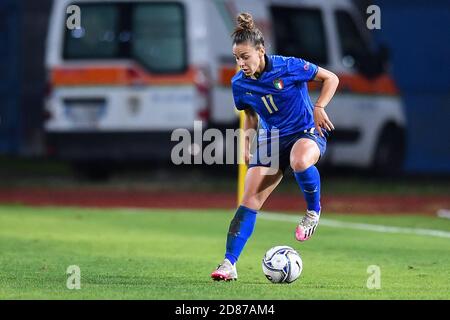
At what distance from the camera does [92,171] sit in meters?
23.3

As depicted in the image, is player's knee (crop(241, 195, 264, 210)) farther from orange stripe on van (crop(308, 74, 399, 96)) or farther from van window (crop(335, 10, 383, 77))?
van window (crop(335, 10, 383, 77))

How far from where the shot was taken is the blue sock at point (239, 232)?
33.0 ft

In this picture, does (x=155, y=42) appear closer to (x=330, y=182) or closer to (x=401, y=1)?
(x=330, y=182)

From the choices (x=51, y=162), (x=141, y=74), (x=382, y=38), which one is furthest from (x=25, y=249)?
(x=51, y=162)

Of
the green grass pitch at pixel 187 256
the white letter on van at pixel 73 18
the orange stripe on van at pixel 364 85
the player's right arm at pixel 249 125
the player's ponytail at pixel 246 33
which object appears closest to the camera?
the green grass pitch at pixel 187 256

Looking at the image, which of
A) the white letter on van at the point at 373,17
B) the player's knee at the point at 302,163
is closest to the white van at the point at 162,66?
the white letter on van at the point at 373,17

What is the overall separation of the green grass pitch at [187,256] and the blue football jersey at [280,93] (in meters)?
1.21

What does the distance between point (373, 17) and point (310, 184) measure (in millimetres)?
16157

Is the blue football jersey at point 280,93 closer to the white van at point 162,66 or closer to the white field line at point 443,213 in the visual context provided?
the white field line at point 443,213

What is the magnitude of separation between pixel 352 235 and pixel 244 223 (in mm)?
4888

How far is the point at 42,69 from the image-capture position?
30.7m

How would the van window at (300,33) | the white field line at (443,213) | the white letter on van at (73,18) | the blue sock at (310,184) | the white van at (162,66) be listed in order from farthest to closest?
the van window at (300,33) → the white van at (162,66) → the white letter on van at (73,18) → the white field line at (443,213) → the blue sock at (310,184)

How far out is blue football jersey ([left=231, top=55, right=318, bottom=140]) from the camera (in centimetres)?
1019

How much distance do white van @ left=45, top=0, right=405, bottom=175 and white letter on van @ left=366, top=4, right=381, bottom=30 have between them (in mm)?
2392
